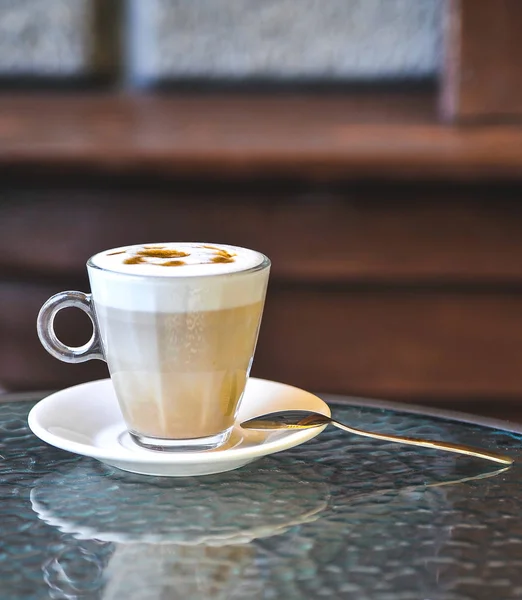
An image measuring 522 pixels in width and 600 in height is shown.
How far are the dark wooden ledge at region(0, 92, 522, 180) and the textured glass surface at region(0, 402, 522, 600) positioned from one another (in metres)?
0.51

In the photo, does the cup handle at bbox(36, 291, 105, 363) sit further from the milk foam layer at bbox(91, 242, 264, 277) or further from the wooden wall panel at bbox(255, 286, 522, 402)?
the wooden wall panel at bbox(255, 286, 522, 402)

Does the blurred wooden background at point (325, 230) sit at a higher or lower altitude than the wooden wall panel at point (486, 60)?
lower

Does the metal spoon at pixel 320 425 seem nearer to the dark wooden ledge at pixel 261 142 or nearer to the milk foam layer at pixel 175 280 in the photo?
the milk foam layer at pixel 175 280

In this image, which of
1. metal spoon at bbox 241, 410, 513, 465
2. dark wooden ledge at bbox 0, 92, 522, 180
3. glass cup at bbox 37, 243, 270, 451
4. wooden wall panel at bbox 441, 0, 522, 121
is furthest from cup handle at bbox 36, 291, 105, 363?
wooden wall panel at bbox 441, 0, 522, 121

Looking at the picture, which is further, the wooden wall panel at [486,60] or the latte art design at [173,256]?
the wooden wall panel at [486,60]

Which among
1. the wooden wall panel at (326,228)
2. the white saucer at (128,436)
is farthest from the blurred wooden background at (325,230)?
the white saucer at (128,436)

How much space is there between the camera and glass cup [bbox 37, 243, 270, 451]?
49cm

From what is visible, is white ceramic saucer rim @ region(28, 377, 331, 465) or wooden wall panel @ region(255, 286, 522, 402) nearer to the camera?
white ceramic saucer rim @ region(28, 377, 331, 465)

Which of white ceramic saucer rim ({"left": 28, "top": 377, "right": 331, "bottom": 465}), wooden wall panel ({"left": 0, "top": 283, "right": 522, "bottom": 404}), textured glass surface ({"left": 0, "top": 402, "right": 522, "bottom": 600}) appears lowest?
wooden wall panel ({"left": 0, "top": 283, "right": 522, "bottom": 404})

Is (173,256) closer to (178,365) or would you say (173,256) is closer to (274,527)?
(178,365)

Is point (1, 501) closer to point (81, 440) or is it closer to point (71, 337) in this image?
point (81, 440)

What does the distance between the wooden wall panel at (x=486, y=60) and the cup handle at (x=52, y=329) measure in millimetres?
733

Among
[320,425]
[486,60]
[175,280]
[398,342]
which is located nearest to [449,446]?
[320,425]

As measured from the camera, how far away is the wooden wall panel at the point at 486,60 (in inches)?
45.1
